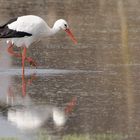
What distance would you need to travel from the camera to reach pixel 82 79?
12.0 meters

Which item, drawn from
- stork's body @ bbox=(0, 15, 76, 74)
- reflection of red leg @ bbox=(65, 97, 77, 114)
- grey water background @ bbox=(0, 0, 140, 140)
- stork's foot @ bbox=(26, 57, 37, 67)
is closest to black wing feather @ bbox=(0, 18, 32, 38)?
stork's body @ bbox=(0, 15, 76, 74)

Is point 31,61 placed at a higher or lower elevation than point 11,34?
lower

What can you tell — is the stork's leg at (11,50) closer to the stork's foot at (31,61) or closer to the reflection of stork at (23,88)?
the stork's foot at (31,61)

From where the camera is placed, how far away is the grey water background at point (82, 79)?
29.8 feet

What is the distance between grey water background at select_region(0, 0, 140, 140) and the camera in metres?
9.07

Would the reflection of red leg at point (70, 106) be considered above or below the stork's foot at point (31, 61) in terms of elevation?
below

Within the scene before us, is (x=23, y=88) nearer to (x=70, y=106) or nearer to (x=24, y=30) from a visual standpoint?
(x=70, y=106)

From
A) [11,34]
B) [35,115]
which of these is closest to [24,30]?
[11,34]

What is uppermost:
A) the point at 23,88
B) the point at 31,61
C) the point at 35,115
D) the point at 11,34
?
the point at 11,34

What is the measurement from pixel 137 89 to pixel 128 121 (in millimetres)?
2091

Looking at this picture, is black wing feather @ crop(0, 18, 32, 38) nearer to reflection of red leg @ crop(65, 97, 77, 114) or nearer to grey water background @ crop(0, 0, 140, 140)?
grey water background @ crop(0, 0, 140, 140)

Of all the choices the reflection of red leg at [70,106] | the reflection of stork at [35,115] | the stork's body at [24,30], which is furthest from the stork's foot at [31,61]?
the reflection of stork at [35,115]

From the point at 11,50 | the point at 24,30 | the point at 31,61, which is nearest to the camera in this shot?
the point at 24,30

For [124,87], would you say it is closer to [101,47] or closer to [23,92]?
[23,92]
